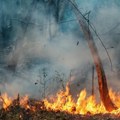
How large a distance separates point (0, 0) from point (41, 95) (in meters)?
4.78

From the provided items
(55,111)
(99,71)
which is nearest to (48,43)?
(99,71)

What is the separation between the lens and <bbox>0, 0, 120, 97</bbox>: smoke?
1408 cm

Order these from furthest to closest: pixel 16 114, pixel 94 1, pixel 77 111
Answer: pixel 94 1
pixel 77 111
pixel 16 114

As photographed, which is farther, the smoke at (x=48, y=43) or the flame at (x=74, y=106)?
the smoke at (x=48, y=43)

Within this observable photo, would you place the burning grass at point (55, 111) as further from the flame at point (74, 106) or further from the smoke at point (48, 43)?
the smoke at point (48, 43)

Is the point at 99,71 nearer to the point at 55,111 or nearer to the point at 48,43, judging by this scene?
the point at 55,111

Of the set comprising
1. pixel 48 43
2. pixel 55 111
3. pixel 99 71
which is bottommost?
pixel 55 111

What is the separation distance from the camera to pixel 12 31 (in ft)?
50.9

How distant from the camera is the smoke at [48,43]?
14.1 metres

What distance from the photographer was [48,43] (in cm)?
1502

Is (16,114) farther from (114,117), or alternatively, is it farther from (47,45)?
(47,45)

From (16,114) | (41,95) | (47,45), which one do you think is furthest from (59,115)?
(47,45)

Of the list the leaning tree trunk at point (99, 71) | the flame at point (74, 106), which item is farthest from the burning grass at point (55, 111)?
the leaning tree trunk at point (99, 71)

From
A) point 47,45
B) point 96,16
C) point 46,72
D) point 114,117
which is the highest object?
point 96,16
